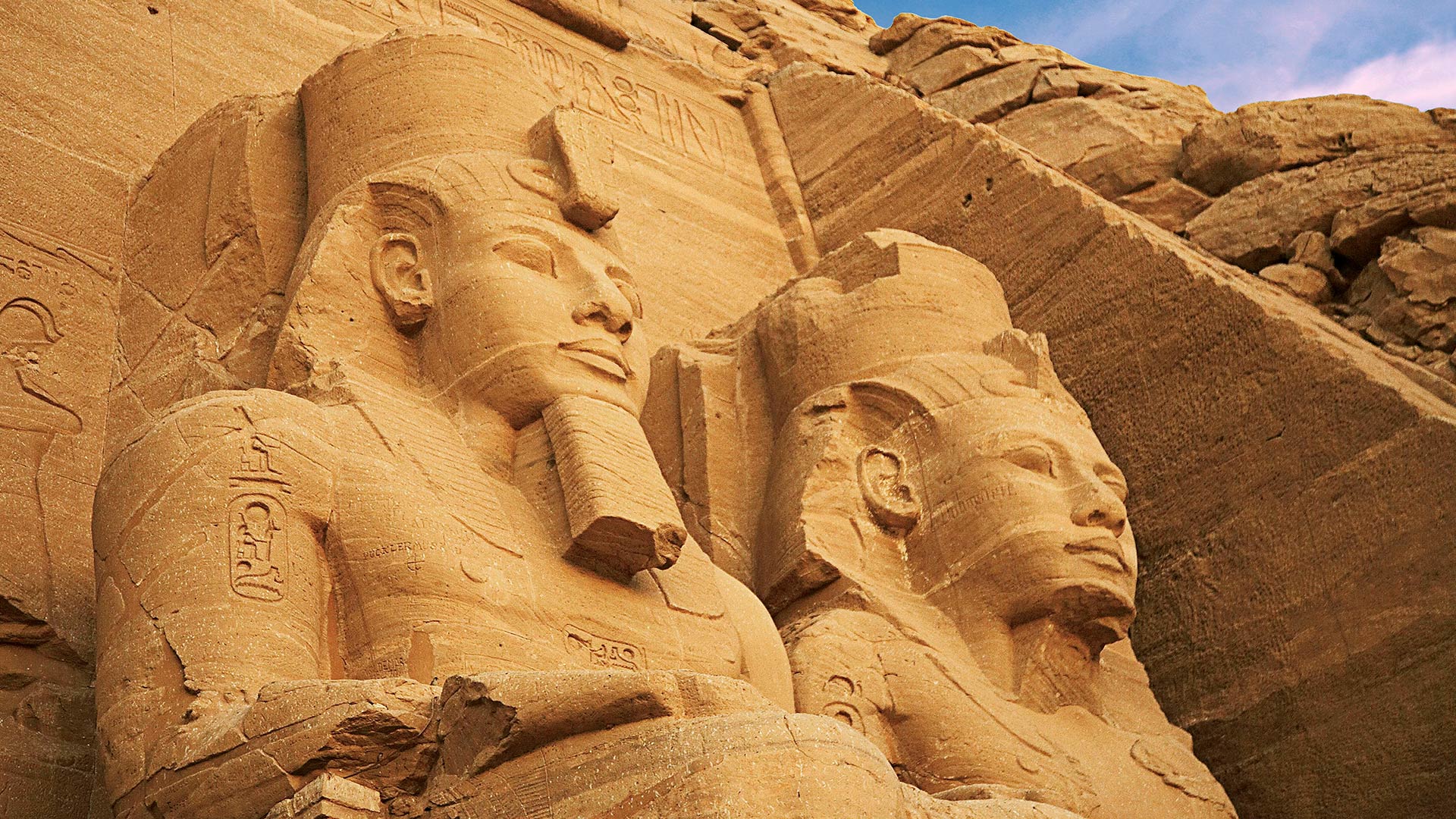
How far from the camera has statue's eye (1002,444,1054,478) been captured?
5.68 metres

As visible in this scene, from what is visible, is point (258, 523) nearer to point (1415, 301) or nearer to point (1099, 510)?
point (1099, 510)

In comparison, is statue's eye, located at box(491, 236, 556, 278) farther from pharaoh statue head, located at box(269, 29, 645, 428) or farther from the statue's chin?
the statue's chin

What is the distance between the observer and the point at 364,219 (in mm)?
5082

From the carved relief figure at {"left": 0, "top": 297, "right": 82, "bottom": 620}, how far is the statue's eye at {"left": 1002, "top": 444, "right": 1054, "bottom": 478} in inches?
106

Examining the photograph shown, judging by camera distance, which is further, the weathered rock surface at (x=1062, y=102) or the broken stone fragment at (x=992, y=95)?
the broken stone fragment at (x=992, y=95)

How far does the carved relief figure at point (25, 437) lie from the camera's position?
4633mm

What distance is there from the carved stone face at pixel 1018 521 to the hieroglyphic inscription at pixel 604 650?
1.42 m

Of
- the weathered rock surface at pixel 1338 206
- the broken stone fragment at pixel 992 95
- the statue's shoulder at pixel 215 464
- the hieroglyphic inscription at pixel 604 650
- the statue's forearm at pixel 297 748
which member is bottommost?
the statue's forearm at pixel 297 748

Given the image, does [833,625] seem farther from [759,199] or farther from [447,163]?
[759,199]

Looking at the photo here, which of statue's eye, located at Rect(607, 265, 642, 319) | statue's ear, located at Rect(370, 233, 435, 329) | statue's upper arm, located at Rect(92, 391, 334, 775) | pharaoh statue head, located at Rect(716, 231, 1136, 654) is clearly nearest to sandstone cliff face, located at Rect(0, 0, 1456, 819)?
statue's ear, located at Rect(370, 233, 435, 329)

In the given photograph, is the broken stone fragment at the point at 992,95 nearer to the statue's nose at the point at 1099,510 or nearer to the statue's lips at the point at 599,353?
the statue's nose at the point at 1099,510

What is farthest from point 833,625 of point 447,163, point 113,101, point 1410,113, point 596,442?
point 1410,113

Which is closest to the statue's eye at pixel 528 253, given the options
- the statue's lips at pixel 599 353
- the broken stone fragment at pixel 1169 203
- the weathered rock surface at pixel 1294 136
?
the statue's lips at pixel 599 353

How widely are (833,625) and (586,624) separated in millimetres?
1044
